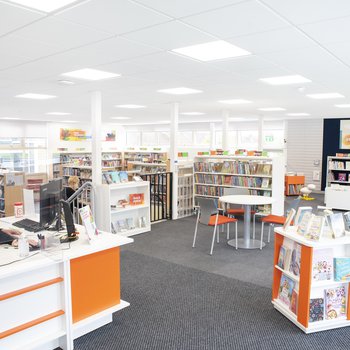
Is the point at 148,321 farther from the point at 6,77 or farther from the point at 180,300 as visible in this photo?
the point at 6,77

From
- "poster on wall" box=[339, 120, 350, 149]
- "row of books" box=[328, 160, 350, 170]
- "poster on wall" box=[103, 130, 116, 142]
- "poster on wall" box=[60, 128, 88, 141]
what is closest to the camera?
"row of books" box=[328, 160, 350, 170]

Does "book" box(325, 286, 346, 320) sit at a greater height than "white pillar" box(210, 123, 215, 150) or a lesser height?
lesser

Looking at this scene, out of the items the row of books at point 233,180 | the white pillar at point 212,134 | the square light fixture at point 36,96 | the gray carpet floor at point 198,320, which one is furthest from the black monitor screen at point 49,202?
the white pillar at point 212,134

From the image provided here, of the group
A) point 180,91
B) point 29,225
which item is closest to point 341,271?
point 29,225

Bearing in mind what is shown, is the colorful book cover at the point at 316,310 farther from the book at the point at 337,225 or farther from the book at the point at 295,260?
the book at the point at 337,225

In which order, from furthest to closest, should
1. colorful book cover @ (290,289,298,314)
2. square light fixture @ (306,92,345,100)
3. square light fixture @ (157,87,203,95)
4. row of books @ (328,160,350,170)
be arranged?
1. row of books @ (328,160,350,170)
2. square light fixture @ (306,92,345,100)
3. square light fixture @ (157,87,203,95)
4. colorful book cover @ (290,289,298,314)

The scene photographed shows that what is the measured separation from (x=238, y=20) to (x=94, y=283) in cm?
259

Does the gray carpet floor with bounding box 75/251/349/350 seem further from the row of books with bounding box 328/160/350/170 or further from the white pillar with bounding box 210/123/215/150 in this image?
the white pillar with bounding box 210/123/215/150

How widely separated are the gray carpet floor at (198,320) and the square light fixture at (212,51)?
2.76m

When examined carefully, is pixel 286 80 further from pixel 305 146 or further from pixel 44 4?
pixel 305 146

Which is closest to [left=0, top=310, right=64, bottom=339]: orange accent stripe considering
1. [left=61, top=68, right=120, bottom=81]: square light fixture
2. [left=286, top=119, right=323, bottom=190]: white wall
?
[left=61, top=68, right=120, bottom=81]: square light fixture

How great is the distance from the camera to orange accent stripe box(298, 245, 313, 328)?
3.14 m

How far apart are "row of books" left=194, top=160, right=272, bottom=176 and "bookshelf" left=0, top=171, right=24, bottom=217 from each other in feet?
14.0

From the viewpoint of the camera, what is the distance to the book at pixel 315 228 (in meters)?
3.19
